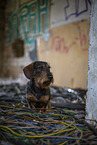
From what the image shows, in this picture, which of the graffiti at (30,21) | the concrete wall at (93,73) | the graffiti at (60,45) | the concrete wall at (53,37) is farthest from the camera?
the graffiti at (30,21)

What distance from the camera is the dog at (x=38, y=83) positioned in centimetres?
261

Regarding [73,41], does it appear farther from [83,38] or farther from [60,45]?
[60,45]

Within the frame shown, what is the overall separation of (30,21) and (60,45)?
284 cm

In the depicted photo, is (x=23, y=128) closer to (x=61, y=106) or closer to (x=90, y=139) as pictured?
(x=90, y=139)

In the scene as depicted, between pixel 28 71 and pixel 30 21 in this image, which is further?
pixel 30 21

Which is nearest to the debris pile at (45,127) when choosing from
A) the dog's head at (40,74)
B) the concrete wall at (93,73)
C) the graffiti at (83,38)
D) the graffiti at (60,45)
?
the concrete wall at (93,73)

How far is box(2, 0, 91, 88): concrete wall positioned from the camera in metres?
5.69

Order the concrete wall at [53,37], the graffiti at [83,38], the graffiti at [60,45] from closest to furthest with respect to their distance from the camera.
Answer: the graffiti at [83,38] → the concrete wall at [53,37] → the graffiti at [60,45]

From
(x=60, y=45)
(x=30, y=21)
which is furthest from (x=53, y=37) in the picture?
(x=30, y=21)

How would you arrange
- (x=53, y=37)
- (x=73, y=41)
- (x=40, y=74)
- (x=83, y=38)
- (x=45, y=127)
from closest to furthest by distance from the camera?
(x=45, y=127), (x=40, y=74), (x=83, y=38), (x=73, y=41), (x=53, y=37)

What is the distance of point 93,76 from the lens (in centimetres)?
229

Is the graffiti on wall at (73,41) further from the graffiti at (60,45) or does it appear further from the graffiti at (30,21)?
the graffiti at (30,21)

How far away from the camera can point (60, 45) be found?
255 inches

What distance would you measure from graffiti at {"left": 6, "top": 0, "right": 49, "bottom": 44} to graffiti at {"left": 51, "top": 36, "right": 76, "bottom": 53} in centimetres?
86
